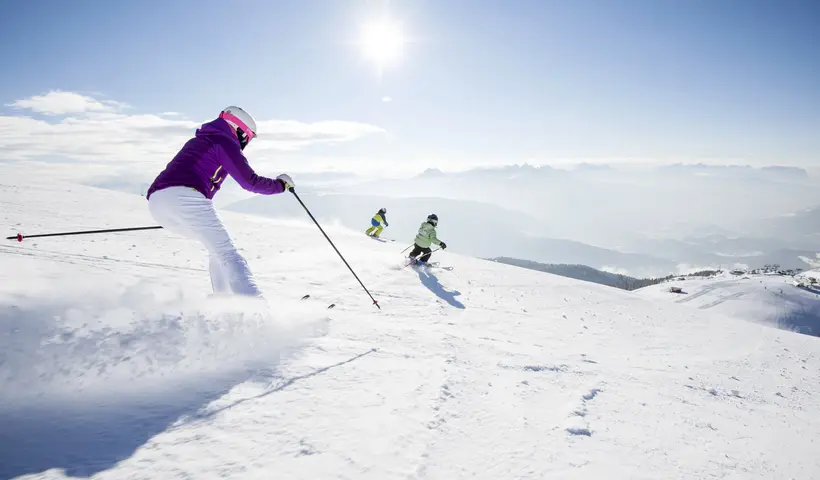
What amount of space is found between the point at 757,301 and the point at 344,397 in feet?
194

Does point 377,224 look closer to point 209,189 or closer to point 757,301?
point 209,189

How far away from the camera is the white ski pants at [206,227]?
13.6 ft

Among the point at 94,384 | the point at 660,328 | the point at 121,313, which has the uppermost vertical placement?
the point at 121,313

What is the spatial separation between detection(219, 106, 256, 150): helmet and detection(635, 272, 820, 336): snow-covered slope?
40943 mm

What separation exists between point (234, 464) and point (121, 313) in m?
1.76

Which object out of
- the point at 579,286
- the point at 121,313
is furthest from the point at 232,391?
the point at 579,286

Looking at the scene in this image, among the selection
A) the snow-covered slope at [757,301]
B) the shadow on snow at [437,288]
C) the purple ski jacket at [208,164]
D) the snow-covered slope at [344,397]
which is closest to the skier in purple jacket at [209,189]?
the purple ski jacket at [208,164]

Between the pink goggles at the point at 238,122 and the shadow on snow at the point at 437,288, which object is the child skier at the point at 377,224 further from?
the pink goggles at the point at 238,122

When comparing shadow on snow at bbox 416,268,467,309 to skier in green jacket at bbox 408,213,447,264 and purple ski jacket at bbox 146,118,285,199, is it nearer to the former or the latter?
skier in green jacket at bbox 408,213,447,264

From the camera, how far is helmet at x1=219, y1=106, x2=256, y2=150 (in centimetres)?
458

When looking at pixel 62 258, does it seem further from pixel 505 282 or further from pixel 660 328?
pixel 660 328

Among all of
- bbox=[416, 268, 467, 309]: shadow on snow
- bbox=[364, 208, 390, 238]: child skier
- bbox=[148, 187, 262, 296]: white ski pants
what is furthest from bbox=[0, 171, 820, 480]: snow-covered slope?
bbox=[364, 208, 390, 238]: child skier

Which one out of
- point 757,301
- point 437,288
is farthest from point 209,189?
point 757,301

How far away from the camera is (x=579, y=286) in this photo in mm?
10914
